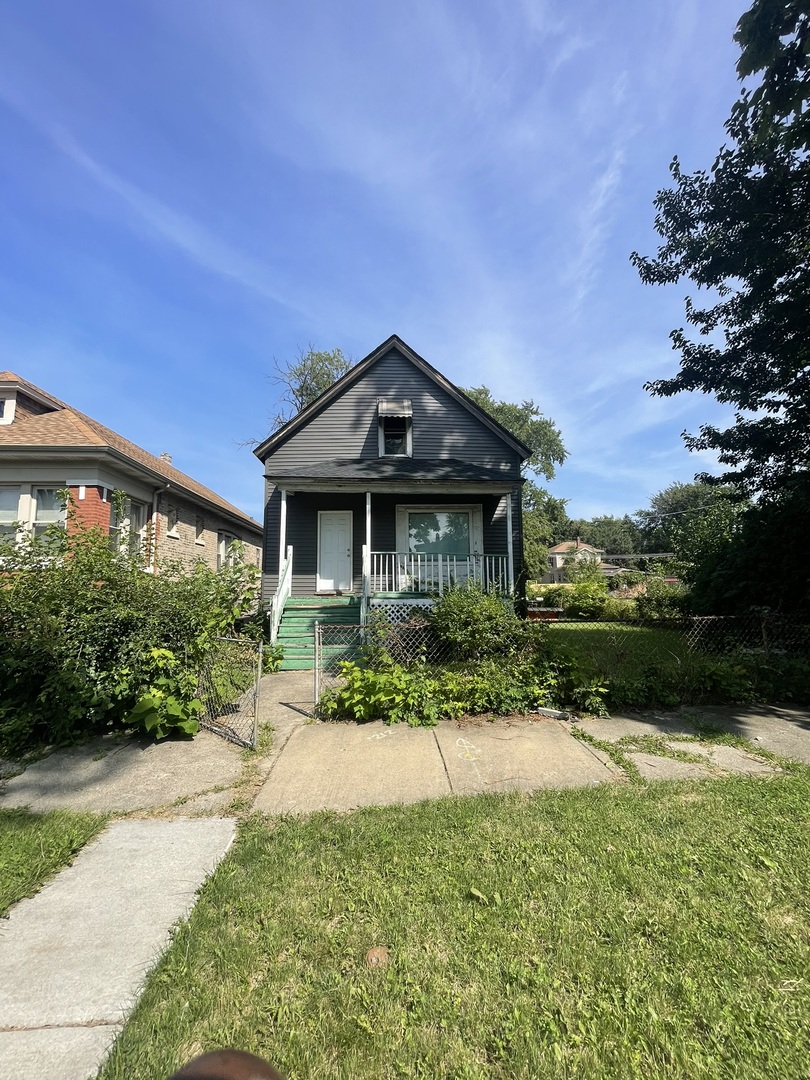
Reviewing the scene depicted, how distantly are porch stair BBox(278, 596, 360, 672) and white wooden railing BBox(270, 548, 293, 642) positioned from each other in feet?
0.53

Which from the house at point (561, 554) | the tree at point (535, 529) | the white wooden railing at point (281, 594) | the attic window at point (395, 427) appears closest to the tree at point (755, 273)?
the attic window at point (395, 427)

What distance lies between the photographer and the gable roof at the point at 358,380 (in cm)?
1318

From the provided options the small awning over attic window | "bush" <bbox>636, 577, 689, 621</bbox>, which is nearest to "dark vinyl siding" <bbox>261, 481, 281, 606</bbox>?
the small awning over attic window

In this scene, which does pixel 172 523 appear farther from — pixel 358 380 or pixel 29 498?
pixel 358 380

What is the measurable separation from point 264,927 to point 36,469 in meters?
12.1

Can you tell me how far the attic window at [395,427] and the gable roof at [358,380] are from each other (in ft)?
3.35

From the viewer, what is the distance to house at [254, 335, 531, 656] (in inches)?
437

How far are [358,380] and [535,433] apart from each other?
29.2 meters

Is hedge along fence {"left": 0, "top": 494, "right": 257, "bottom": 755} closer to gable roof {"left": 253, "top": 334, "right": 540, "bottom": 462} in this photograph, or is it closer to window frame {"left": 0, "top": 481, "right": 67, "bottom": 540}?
window frame {"left": 0, "top": 481, "right": 67, "bottom": 540}

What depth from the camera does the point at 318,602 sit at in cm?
1138

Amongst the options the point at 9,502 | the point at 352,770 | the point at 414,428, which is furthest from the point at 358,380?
the point at 352,770

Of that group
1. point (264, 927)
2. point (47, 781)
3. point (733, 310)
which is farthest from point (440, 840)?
point (733, 310)

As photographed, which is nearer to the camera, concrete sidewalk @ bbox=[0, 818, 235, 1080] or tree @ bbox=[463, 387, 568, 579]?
concrete sidewalk @ bbox=[0, 818, 235, 1080]

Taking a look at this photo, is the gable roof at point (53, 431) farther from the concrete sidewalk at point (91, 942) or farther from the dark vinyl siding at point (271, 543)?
the concrete sidewalk at point (91, 942)
